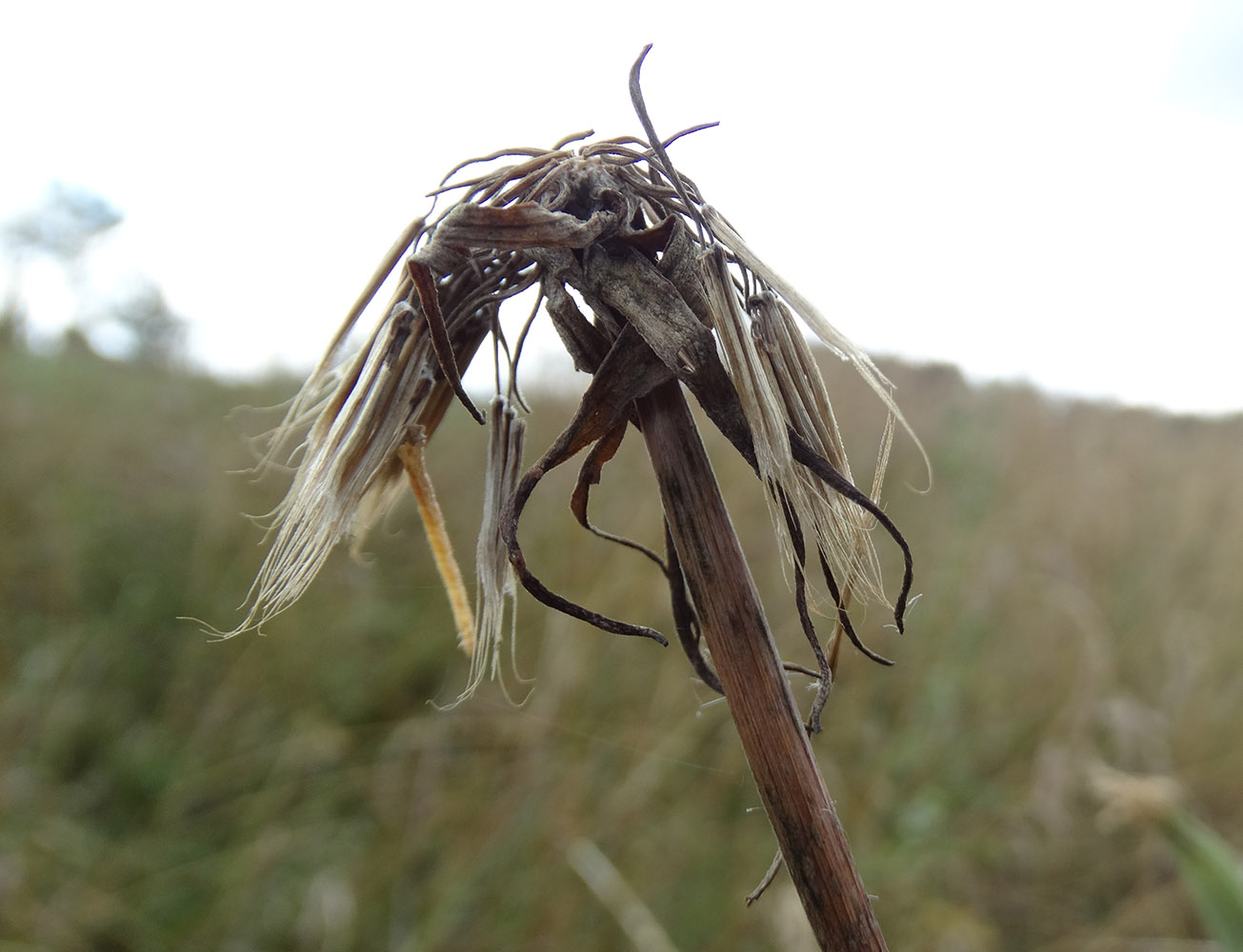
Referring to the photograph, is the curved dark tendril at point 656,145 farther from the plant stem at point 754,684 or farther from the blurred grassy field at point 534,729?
the blurred grassy field at point 534,729

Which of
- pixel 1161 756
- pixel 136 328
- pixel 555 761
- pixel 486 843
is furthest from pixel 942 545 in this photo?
pixel 136 328

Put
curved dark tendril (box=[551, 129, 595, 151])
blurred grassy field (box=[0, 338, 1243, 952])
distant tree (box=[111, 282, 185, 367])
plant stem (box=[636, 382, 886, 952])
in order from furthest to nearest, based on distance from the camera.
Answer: distant tree (box=[111, 282, 185, 367]) → blurred grassy field (box=[0, 338, 1243, 952]) → curved dark tendril (box=[551, 129, 595, 151]) → plant stem (box=[636, 382, 886, 952])

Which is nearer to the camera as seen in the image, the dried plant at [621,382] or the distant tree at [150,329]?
the dried plant at [621,382]

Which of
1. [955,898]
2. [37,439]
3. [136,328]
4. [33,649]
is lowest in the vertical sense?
[955,898]

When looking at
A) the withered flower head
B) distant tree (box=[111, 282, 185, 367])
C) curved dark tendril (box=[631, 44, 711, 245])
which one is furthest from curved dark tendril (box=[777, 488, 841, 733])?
distant tree (box=[111, 282, 185, 367])

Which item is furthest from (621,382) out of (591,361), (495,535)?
(495,535)

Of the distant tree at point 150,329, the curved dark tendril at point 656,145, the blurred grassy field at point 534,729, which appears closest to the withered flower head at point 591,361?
the curved dark tendril at point 656,145

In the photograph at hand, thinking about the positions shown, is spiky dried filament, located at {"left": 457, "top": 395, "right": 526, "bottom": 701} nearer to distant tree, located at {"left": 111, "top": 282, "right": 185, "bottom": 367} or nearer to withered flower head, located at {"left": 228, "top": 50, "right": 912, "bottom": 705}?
withered flower head, located at {"left": 228, "top": 50, "right": 912, "bottom": 705}

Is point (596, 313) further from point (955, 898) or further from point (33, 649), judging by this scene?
point (33, 649)

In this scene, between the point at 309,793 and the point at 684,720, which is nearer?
the point at 684,720
